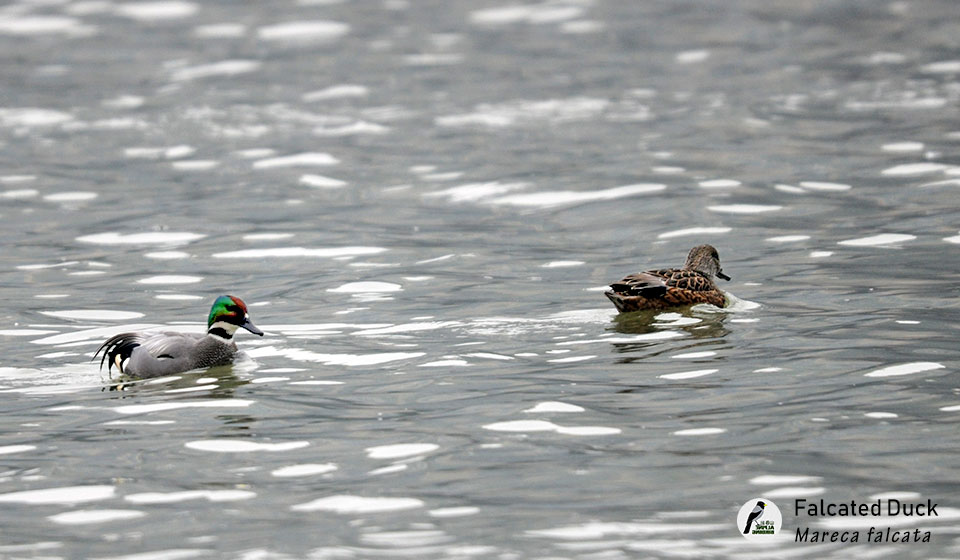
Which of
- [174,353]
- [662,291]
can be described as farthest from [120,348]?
[662,291]

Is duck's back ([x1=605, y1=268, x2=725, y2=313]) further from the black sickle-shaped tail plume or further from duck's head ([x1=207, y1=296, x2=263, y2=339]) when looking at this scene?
the black sickle-shaped tail plume

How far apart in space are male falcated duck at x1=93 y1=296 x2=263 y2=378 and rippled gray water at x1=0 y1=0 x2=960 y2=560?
7.0 inches

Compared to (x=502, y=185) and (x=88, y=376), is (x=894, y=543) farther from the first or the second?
(x=502, y=185)

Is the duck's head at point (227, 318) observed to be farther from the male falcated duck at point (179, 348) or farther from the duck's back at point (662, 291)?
the duck's back at point (662, 291)

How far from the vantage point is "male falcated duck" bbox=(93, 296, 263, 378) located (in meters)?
11.6

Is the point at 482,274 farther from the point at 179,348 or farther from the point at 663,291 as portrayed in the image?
the point at 179,348

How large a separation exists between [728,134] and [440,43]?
33.9ft

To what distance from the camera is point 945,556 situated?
7.60m

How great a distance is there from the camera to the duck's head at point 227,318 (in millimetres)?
11789

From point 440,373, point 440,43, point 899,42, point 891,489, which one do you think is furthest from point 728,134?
point 891,489

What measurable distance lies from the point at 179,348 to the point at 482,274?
4.66 meters

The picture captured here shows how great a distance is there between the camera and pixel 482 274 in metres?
15.7

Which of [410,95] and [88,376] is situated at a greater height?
[410,95]

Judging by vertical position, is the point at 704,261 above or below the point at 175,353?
above
